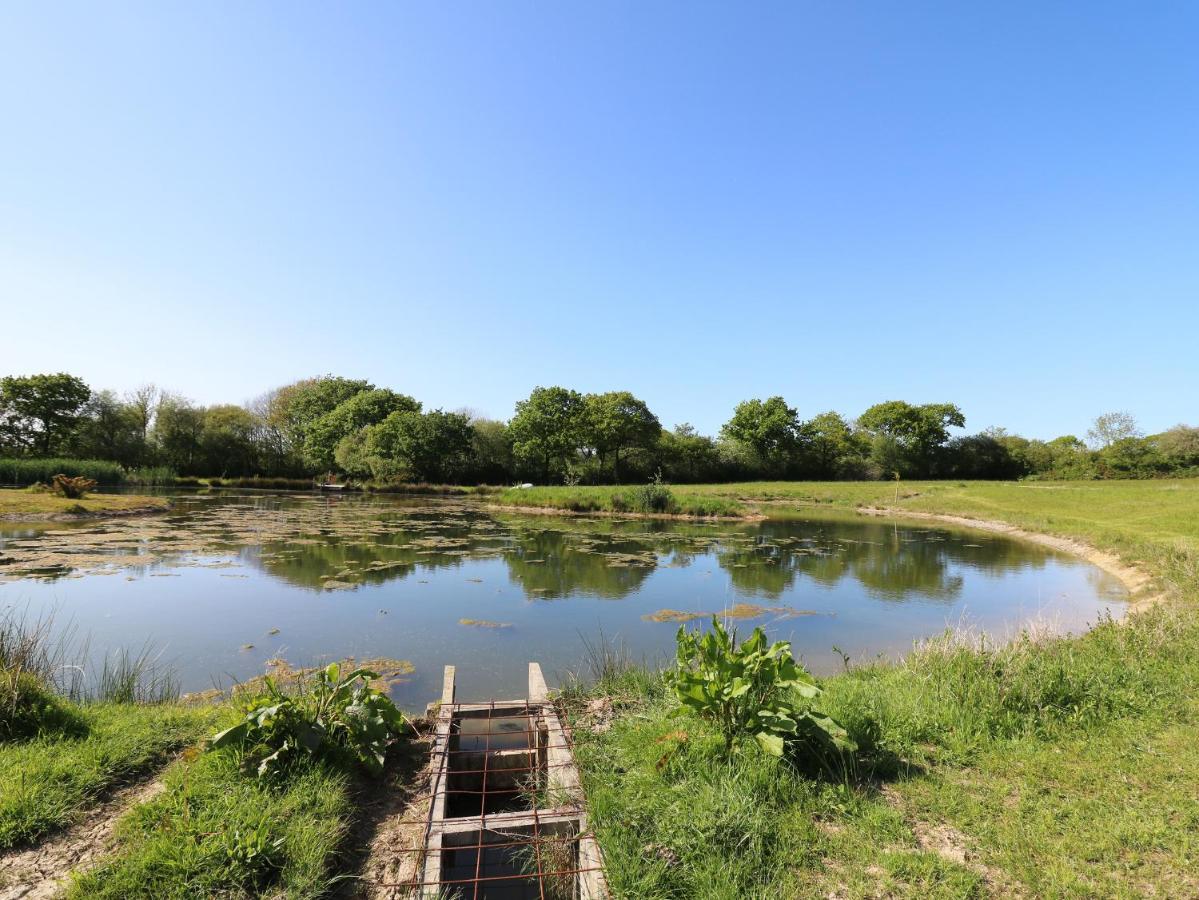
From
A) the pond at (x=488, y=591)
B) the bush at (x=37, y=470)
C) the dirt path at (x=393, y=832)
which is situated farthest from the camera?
the bush at (x=37, y=470)

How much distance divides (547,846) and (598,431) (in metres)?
49.3

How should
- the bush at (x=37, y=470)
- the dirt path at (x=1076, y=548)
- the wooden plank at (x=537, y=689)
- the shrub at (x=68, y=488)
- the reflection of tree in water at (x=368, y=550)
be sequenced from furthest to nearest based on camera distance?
the bush at (x=37, y=470)
the shrub at (x=68, y=488)
the reflection of tree in water at (x=368, y=550)
the dirt path at (x=1076, y=548)
the wooden plank at (x=537, y=689)

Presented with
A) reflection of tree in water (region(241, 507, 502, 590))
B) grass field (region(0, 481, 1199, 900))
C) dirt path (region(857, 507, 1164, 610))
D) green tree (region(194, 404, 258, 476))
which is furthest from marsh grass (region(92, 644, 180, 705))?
green tree (region(194, 404, 258, 476))

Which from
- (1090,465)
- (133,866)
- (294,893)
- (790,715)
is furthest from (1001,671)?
(1090,465)

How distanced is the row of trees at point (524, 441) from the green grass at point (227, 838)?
146 ft

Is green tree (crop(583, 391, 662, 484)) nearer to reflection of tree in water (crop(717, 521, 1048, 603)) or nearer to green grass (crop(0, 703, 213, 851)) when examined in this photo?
reflection of tree in water (crop(717, 521, 1048, 603))

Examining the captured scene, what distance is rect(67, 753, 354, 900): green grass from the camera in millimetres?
2971

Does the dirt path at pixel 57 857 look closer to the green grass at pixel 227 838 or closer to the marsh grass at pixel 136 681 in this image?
the green grass at pixel 227 838

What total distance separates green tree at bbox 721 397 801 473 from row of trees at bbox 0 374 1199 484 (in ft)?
0.40

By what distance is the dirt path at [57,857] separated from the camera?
9.81 ft

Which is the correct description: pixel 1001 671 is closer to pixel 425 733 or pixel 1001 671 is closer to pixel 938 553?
pixel 425 733

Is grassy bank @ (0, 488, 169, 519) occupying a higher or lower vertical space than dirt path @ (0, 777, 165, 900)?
higher

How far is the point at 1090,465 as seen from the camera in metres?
49.4

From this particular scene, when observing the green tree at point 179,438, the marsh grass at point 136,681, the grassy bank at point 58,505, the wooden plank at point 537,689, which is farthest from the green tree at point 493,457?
the wooden plank at point 537,689
